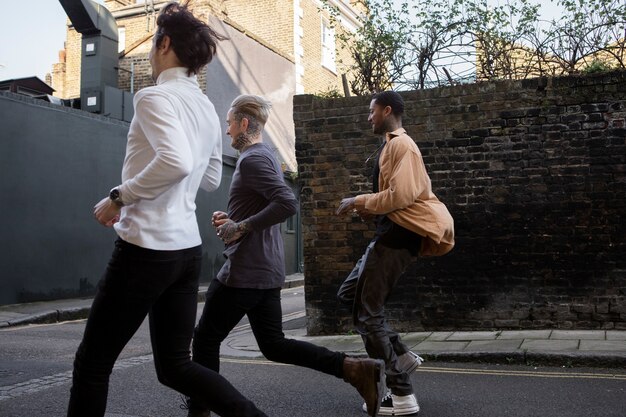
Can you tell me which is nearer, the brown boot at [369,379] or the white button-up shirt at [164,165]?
the white button-up shirt at [164,165]

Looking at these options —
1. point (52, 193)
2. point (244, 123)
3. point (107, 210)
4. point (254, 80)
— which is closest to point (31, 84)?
point (52, 193)

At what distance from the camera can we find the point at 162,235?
2588 mm

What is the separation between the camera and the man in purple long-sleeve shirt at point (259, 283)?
11.8 feet

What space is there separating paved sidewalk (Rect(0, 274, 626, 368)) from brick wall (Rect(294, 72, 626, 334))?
0.32m

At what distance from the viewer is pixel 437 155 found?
25.1 ft

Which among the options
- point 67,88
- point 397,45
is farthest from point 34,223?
point 67,88

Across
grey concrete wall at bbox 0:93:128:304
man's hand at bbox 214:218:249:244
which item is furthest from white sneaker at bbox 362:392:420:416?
grey concrete wall at bbox 0:93:128:304

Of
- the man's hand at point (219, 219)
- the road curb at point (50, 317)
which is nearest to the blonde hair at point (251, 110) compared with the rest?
the man's hand at point (219, 219)

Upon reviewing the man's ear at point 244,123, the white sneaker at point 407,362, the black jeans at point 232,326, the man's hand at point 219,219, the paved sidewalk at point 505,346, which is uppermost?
A: the man's ear at point 244,123

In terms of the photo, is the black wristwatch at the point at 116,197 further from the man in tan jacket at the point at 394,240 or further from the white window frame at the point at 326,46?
the white window frame at the point at 326,46

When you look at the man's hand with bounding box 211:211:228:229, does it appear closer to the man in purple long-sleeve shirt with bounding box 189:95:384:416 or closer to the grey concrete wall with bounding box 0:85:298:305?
the man in purple long-sleeve shirt with bounding box 189:95:384:416

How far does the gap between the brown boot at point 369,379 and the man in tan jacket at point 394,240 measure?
59 cm

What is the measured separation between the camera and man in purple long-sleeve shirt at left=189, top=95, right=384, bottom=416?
3586 millimetres

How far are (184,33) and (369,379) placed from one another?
2.03m
